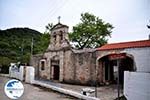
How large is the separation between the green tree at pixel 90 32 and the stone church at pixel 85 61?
3181mm

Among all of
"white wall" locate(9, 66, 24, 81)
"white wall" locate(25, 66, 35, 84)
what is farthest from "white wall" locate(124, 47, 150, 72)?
"white wall" locate(9, 66, 24, 81)

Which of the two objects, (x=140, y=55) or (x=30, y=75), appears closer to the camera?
(x=140, y=55)

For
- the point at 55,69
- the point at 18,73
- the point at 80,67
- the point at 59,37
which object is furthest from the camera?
the point at 55,69

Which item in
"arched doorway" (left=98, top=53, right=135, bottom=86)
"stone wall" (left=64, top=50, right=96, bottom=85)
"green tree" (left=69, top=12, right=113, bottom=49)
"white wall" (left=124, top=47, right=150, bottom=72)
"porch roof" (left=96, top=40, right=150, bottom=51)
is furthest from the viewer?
"green tree" (left=69, top=12, right=113, bottom=49)

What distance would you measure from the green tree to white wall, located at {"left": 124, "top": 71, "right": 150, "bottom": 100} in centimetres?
754

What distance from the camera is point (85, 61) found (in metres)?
5.95

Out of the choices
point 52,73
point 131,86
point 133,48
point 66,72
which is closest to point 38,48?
point 52,73

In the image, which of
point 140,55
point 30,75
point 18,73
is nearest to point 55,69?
point 18,73

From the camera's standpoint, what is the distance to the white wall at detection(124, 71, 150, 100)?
2.39 metres

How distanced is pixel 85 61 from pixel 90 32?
15.4 ft

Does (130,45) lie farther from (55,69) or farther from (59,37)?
(55,69)

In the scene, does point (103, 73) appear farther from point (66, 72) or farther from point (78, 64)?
point (66, 72)

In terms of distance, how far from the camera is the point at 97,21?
35.7ft

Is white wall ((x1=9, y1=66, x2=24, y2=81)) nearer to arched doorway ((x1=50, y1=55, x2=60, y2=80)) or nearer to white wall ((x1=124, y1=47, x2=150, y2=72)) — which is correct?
arched doorway ((x1=50, y1=55, x2=60, y2=80))
